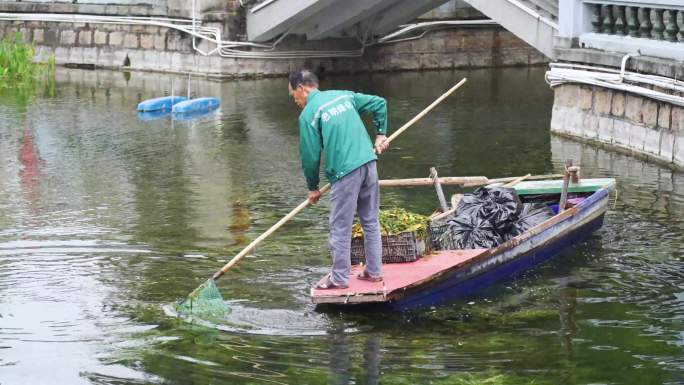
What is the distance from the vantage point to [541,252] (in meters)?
11.1

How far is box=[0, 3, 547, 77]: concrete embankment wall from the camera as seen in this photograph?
25.5 m

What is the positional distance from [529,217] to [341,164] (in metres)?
2.81

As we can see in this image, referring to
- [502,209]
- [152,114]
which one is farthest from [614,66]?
[152,114]

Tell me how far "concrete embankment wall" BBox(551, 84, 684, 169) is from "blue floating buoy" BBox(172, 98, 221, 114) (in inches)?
241

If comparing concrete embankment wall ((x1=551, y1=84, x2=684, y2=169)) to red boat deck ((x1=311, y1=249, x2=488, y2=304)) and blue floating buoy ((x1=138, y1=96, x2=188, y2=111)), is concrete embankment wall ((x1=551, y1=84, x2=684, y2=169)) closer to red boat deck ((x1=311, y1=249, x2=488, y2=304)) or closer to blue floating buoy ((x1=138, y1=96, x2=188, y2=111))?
red boat deck ((x1=311, y1=249, x2=488, y2=304))

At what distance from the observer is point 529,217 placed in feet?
38.4

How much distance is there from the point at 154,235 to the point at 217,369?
13.6 ft

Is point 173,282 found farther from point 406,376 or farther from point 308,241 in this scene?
point 406,376

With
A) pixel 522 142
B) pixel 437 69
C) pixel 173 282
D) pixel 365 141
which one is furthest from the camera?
pixel 437 69

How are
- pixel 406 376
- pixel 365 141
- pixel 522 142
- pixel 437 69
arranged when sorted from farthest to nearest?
pixel 437 69, pixel 522 142, pixel 365 141, pixel 406 376

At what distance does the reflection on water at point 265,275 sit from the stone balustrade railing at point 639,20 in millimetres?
1580

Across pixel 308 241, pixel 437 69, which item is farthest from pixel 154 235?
pixel 437 69

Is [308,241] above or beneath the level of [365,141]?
beneath

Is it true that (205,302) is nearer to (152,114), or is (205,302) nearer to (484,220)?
(484,220)
